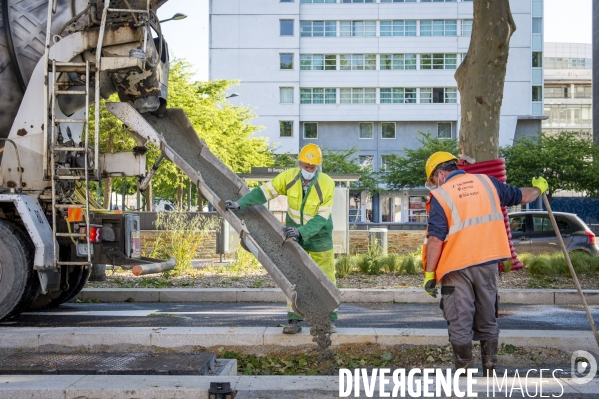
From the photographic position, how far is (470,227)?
5.20 metres

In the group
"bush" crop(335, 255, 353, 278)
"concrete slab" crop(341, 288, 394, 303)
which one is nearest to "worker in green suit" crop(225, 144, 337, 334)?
"concrete slab" crop(341, 288, 394, 303)

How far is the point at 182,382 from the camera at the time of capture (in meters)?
4.86

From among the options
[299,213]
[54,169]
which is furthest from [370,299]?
[54,169]

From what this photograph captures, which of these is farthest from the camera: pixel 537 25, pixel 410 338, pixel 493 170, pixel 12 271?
pixel 537 25

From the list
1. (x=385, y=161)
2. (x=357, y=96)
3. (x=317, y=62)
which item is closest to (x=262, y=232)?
(x=385, y=161)

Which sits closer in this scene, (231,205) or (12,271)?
(231,205)

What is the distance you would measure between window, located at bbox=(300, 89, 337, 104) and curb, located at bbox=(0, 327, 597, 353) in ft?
157

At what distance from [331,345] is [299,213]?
4.44 feet

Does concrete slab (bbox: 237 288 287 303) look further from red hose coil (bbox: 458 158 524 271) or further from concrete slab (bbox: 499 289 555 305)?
red hose coil (bbox: 458 158 524 271)

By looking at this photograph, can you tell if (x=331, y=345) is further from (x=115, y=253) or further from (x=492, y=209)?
(x=115, y=253)

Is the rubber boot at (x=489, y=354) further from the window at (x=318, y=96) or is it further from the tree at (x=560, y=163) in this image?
the window at (x=318, y=96)

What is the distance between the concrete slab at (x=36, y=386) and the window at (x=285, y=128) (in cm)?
4886

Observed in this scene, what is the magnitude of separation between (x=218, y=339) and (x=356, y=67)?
49.1 metres

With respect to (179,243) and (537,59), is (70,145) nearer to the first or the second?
(179,243)
